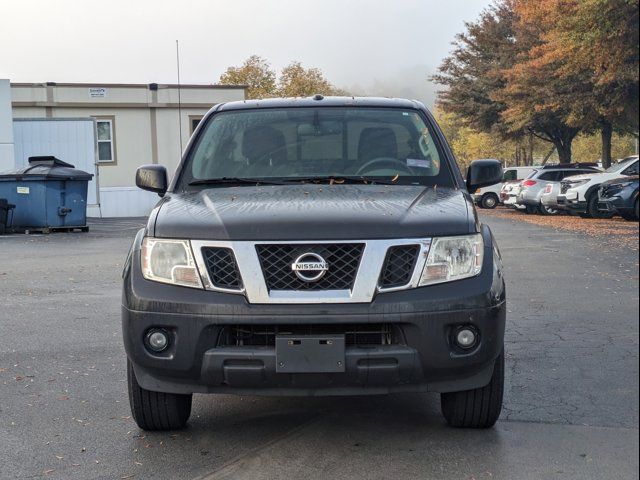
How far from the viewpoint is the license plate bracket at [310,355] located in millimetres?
3764

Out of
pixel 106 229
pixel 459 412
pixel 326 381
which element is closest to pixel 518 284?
pixel 459 412

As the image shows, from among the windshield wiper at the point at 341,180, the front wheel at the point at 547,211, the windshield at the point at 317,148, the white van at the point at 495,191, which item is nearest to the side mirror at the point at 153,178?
the windshield at the point at 317,148

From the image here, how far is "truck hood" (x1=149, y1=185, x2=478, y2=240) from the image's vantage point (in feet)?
12.7

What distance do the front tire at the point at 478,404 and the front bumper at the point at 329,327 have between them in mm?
326

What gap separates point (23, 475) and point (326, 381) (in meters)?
1.45

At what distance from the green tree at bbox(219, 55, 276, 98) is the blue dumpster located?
148ft

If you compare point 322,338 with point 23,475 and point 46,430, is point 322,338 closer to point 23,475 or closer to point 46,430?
point 23,475

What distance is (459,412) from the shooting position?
4.46 metres

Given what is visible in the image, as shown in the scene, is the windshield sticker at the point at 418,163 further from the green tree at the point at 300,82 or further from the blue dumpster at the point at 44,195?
the green tree at the point at 300,82

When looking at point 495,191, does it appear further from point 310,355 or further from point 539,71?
point 310,355

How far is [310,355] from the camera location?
3768mm

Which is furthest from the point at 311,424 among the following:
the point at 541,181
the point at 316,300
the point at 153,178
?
the point at 541,181

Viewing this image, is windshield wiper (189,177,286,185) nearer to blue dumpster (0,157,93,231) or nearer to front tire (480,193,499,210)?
blue dumpster (0,157,93,231)

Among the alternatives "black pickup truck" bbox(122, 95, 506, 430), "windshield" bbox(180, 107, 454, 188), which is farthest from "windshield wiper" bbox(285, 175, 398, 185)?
"black pickup truck" bbox(122, 95, 506, 430)
